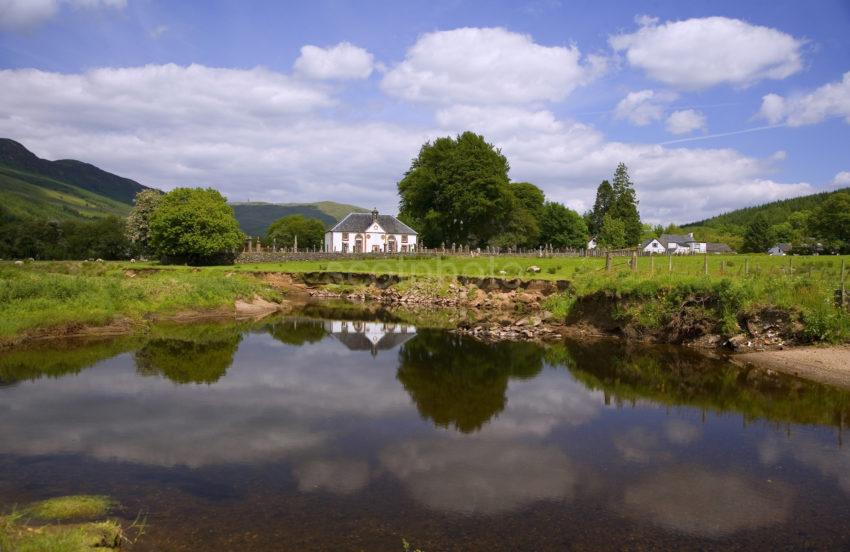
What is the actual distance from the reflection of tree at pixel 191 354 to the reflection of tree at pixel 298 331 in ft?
7.02

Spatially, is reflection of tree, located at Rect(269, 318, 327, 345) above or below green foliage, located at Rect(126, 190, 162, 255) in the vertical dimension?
below

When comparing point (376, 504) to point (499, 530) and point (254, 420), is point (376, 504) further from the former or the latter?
point (254, 420)

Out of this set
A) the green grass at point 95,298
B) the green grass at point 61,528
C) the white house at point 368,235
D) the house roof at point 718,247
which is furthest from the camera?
the house roof at point 718,247

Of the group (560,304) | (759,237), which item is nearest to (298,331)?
(560,304)

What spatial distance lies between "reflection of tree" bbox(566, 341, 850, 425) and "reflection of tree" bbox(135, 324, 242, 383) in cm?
1421

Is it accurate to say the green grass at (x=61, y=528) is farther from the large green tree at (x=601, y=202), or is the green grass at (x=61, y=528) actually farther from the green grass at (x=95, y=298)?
the large green tree at (x=601, y=202)

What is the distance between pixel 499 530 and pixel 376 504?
7.60 ft

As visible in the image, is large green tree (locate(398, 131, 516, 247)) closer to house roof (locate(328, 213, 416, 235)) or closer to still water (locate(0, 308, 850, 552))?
house roof (locate(328, 213, 416, 235))

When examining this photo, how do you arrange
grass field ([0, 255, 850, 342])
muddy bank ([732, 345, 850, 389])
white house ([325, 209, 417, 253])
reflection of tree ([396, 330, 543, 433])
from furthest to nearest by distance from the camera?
white house ([325, 209, 417, 253]) < grass field ([0, 255, 850, 342]) < muddy bank ([732, 345, 850, 389]) < reflection of tree ([396, 330, 543, 433])

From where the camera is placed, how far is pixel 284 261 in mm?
68562

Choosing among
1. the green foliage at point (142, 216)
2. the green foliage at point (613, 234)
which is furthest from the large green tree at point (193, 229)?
the green foliage at point (613, 234)

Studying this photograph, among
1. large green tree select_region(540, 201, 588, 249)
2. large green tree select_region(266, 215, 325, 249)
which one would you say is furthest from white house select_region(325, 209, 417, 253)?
large green tree select_region(266, 215, 325, 249)

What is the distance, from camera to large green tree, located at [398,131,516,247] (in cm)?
7075

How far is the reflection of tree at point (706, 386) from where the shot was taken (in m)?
16.7
